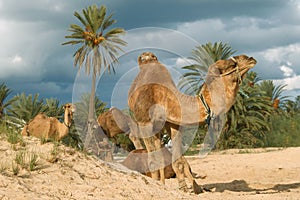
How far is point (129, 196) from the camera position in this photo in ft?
16.8

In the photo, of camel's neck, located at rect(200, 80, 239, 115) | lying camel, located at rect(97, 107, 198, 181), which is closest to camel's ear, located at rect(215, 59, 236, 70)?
camel's neck, located at rect(200, 80, 239, 115)

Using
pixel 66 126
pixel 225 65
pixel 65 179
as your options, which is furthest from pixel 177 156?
pixel 66 126

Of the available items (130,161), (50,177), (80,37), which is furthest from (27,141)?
(80,37)

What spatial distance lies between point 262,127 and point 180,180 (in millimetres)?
20063

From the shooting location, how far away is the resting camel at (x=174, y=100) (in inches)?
263

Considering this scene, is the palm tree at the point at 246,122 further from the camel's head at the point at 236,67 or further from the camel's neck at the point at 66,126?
the camel's head at the point at 236,67

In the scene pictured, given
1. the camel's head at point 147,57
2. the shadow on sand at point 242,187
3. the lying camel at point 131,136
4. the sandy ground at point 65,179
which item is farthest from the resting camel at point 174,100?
the shadow on sand at point 242,187

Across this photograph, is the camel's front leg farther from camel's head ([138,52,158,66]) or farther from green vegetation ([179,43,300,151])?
green vegetation ([179,43,300,151])

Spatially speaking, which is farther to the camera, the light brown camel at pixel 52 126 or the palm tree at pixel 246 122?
the palm tree at pixel 246 122

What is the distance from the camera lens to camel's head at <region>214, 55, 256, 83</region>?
6.66 m

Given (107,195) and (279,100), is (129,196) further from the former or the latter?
(279,100)

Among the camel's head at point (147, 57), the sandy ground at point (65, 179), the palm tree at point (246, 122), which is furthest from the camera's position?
the palm tree at point (246, 122)

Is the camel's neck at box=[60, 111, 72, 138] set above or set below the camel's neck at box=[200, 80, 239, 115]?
below

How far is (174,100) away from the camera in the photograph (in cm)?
705
